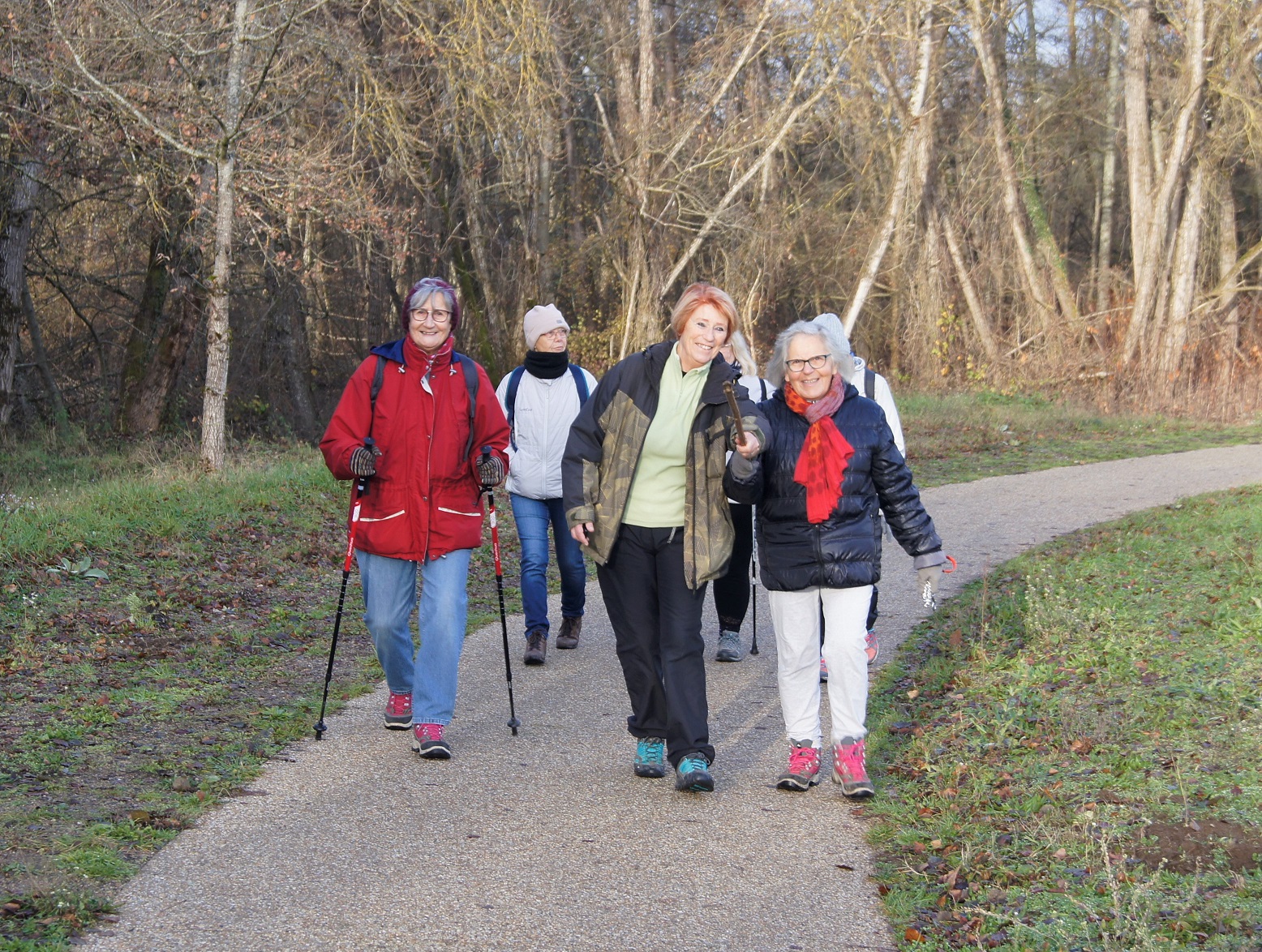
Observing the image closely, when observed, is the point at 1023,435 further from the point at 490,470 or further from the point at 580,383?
the point at 490,470

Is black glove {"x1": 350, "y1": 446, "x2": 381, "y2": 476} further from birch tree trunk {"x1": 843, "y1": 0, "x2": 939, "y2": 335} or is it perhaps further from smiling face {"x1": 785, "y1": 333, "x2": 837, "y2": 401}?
birch tree trunk {"x1": 843, "y1": 0, "x2": 939, "y2": 335}

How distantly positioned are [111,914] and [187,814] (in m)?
0.98

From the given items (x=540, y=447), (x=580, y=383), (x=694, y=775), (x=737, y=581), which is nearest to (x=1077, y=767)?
(x=694, y=775)

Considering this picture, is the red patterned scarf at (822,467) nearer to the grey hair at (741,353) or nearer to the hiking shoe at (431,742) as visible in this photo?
the grey hair at (741,353)

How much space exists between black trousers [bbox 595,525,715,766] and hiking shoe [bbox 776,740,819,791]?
0.34 m

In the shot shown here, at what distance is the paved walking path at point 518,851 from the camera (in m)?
4.13

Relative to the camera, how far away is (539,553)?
8125 mm

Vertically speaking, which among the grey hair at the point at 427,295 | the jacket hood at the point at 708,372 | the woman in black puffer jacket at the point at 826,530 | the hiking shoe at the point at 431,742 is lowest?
the hiking shoe at the point at 431,742

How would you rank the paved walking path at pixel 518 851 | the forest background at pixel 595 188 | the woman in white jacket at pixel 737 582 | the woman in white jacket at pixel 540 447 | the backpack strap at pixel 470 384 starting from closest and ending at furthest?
1. the paved walking path at pixel 518 851
2. the backpack strap at pixel 470 384
3. the woman in white jacket at pixel 737 582
4. the woman in white jacket at pixel 540 447
5. the forest background at pixel 595 188

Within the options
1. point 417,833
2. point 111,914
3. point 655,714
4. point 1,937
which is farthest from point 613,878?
A: point 1,937

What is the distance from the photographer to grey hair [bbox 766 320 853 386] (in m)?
5.55

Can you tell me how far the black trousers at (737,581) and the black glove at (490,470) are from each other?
175cm

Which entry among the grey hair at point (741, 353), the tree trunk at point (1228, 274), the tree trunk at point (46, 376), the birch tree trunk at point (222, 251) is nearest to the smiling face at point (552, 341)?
the grey hair at point (741, 353)

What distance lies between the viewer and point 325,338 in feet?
83.7
